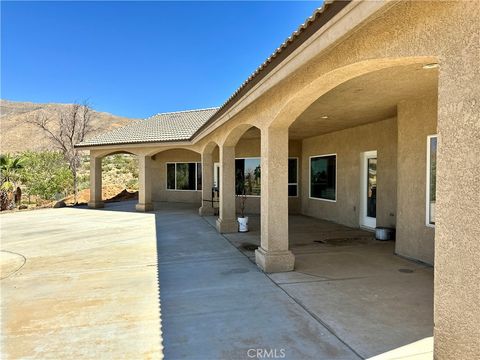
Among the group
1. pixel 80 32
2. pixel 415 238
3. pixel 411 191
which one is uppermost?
pixel 80 32

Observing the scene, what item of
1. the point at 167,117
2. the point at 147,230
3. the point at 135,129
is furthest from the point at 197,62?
the point at 147,230

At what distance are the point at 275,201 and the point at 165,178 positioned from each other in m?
16.6

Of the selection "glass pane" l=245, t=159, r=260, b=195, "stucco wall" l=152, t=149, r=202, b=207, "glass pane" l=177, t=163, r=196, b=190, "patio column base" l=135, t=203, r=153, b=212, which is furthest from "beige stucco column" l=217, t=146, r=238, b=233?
"glass pane" l=177, t=163, r=196, b=190

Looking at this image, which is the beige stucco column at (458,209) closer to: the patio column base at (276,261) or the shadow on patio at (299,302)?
the shadow on patio at (299,302)

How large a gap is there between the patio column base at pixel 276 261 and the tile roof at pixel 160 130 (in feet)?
35.6

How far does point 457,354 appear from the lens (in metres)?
2.59

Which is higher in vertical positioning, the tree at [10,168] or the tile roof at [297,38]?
the tile roof at [297,38]

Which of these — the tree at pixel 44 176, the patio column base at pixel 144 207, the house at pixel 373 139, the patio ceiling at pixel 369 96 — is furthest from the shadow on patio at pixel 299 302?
the tree at pixel 44 176

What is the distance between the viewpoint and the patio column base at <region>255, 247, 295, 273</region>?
7016 mm

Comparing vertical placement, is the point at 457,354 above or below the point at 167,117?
below

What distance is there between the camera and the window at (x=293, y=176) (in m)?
17.1

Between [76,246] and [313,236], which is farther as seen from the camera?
[313,236]

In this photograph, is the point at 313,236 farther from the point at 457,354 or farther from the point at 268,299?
the point at 457,354

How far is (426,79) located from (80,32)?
111 ft
